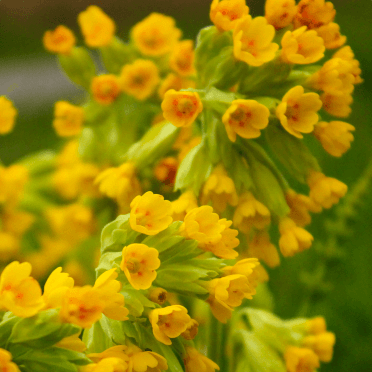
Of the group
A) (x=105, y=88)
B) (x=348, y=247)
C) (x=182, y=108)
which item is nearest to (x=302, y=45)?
(x=182, y=108)

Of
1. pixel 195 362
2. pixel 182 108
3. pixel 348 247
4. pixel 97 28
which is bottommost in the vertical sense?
pixel 348 247

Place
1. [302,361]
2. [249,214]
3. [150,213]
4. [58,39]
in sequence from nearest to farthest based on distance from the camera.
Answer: [150,213]
[249,214]
[302,361]
[58,39]

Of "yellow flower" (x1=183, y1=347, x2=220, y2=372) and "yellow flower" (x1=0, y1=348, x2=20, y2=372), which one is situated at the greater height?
"yellow flower" (x1=0, y1=348, x2=20, y2=372)

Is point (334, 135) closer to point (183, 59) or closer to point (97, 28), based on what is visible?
point (183, 59)

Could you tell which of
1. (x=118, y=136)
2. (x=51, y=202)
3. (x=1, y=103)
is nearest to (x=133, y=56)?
(x=118, y=136)

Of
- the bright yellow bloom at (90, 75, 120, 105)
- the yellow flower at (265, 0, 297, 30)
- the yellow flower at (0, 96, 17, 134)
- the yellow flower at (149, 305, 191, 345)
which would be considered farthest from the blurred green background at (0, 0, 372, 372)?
the yellow flower at (149, 305, 191, 345)

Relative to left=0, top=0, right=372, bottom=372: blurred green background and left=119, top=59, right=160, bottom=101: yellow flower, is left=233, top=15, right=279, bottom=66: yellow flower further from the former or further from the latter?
left=119, top=59, right=160, bottom=101: yellow flower
